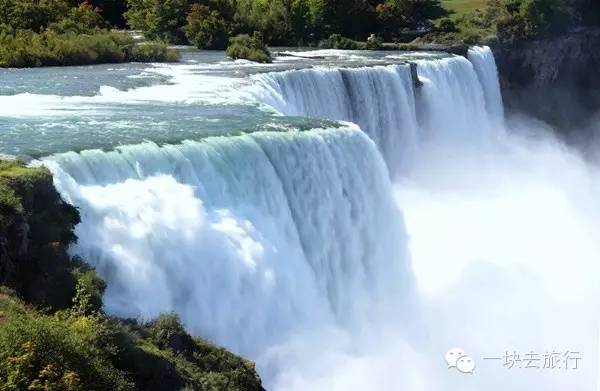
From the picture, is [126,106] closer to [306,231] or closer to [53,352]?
[306,231]

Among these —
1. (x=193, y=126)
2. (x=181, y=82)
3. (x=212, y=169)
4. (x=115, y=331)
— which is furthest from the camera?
(x=181, y=82)

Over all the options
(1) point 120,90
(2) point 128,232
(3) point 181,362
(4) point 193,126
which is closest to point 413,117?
(1) point 120,90

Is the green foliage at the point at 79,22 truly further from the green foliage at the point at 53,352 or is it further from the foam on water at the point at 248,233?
the green foliage at the point at 53,352

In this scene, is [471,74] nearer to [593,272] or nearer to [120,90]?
[593,272]

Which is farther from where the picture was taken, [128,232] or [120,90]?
[120,90]

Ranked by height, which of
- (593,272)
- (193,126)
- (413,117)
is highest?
(193,126)
